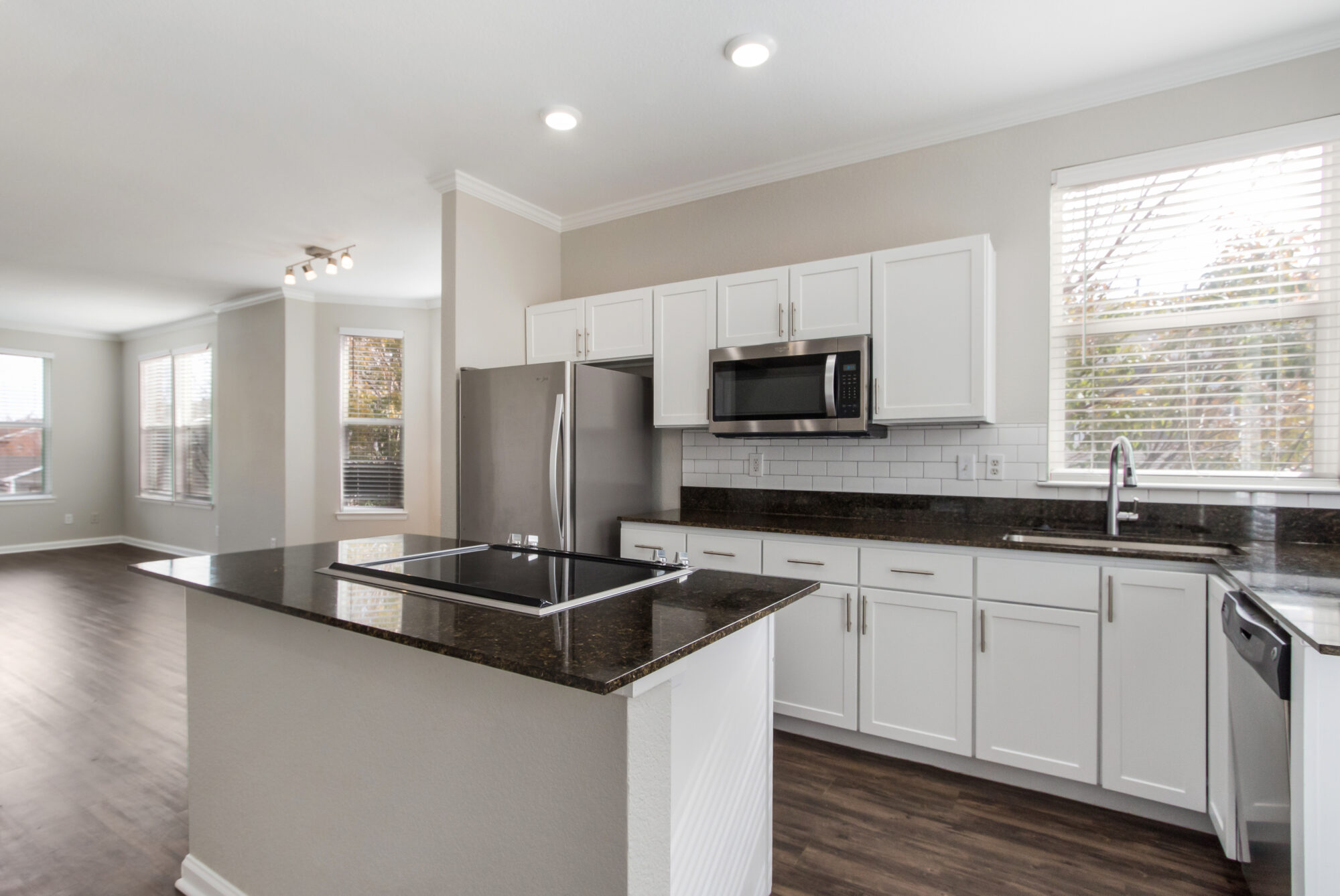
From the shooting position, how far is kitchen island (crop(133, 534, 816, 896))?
113cm

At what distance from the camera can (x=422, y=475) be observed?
6.58 metres

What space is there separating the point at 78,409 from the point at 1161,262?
10361 millimetres

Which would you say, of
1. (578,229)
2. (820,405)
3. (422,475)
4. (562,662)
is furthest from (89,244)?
(562,662)

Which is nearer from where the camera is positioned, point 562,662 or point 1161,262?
point 562,662

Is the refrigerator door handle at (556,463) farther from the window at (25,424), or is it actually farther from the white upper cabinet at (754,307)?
the window at (25,424)

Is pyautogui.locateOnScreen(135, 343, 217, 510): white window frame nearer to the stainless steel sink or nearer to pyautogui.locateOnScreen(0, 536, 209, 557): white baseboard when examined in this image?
pyautogui.locateOnScreen(0, 536, 209, 557): white baseboard

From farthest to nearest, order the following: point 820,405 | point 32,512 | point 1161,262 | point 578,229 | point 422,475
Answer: point 32,512, point 422,475, point 578,229, point 820,405, point 1161,262

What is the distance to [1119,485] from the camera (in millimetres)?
2596

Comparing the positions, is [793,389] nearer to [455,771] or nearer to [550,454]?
[550,454]

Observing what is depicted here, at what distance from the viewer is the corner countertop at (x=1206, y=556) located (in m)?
1.45

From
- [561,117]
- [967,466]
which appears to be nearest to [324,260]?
[561,117]

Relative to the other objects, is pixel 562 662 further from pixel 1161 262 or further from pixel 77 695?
pixel 77 695

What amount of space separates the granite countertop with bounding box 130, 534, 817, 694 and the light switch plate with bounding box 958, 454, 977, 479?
159cm

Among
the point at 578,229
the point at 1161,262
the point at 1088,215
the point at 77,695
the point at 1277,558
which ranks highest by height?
the point at 578,229
